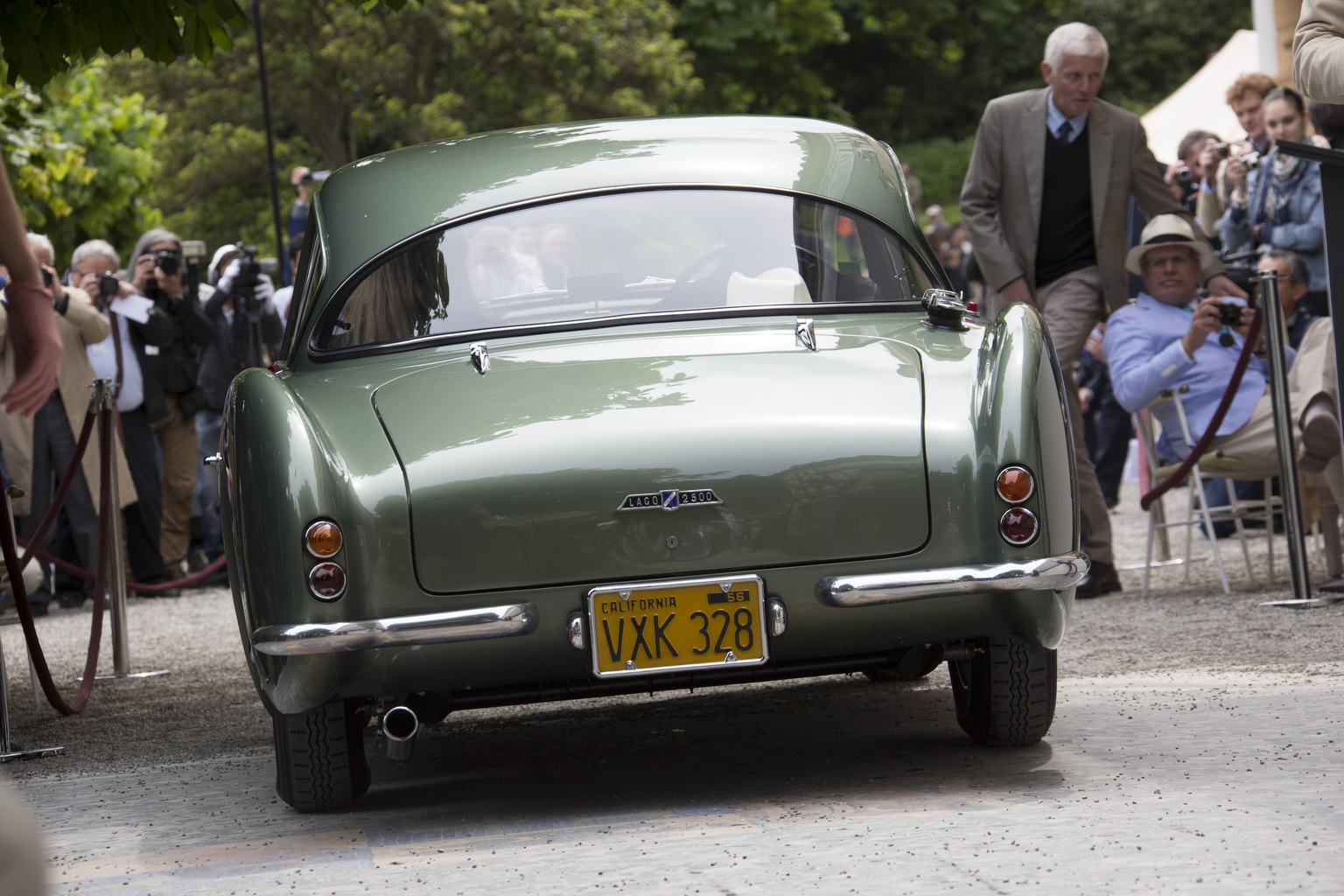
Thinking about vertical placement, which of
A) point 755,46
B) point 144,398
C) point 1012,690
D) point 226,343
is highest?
point 755,46

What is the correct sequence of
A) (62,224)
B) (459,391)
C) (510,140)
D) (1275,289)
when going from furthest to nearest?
1. (62,224)
2. (1275,289)
3. (510,140)
4. (459,391)

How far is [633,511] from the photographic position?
3816mm

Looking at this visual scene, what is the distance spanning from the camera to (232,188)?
3675 centimetres

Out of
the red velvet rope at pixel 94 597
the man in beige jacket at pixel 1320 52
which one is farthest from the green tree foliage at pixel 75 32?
the man in beige jacket at pixel 1320 52

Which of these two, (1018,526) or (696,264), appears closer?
(1018,526)

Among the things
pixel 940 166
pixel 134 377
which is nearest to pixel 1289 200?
pixel 134 377

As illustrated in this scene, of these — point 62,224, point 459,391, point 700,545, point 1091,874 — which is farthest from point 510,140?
point 62,224

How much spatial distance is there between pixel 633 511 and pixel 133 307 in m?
8.12

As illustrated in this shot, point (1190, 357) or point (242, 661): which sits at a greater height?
point (1190, 357)

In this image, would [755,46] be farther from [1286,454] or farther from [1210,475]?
[1286,454]

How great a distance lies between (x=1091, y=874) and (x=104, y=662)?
6093 millimetres

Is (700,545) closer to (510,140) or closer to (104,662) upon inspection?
(510,140)

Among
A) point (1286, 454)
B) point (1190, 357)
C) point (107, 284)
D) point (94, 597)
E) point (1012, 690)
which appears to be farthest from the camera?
point (107, 284)

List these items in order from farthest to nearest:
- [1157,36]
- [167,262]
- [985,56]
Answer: [985,56] → [1157,36] → [167,262]
